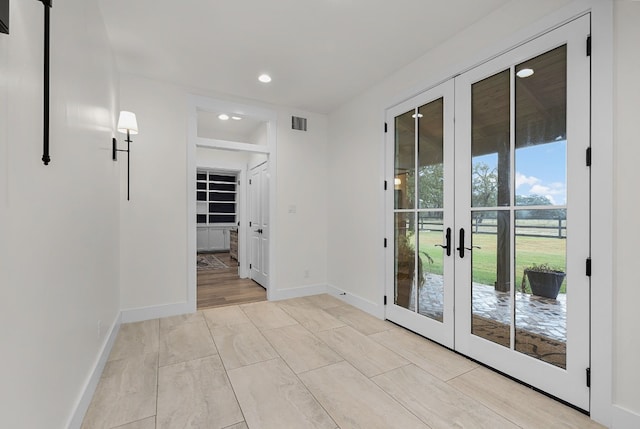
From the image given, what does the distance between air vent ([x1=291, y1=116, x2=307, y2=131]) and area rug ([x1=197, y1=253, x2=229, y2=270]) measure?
3.98 metres

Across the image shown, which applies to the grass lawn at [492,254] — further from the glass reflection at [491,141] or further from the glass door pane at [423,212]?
the glass reflection at [491,141]

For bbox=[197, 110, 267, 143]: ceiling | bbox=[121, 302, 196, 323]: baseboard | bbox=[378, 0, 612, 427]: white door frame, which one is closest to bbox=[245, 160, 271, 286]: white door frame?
bbox=[197, 110, 267, 143]: ceiling

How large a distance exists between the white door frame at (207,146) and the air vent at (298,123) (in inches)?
11.5

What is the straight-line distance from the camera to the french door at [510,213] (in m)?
1.96

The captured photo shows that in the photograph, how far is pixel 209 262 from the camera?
25.4 ft

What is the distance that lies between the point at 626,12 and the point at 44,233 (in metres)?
3.28

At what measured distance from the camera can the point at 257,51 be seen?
3012 millimetres

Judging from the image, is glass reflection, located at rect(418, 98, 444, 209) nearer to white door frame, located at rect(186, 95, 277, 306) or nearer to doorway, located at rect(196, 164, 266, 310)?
white door frame, located at rect(186, 95, 277, 306)

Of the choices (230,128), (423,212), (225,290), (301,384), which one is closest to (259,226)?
(225,290)

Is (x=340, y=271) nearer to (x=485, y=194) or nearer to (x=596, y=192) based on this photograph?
(x=485, y=194)

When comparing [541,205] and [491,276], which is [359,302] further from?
[541,205]

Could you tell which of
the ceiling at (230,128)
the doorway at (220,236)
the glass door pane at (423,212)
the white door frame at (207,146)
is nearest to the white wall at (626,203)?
the glass door pane at (423,212)

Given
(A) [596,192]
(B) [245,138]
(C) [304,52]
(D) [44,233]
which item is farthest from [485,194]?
(B) [245,138]

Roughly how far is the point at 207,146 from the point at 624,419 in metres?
4.48
